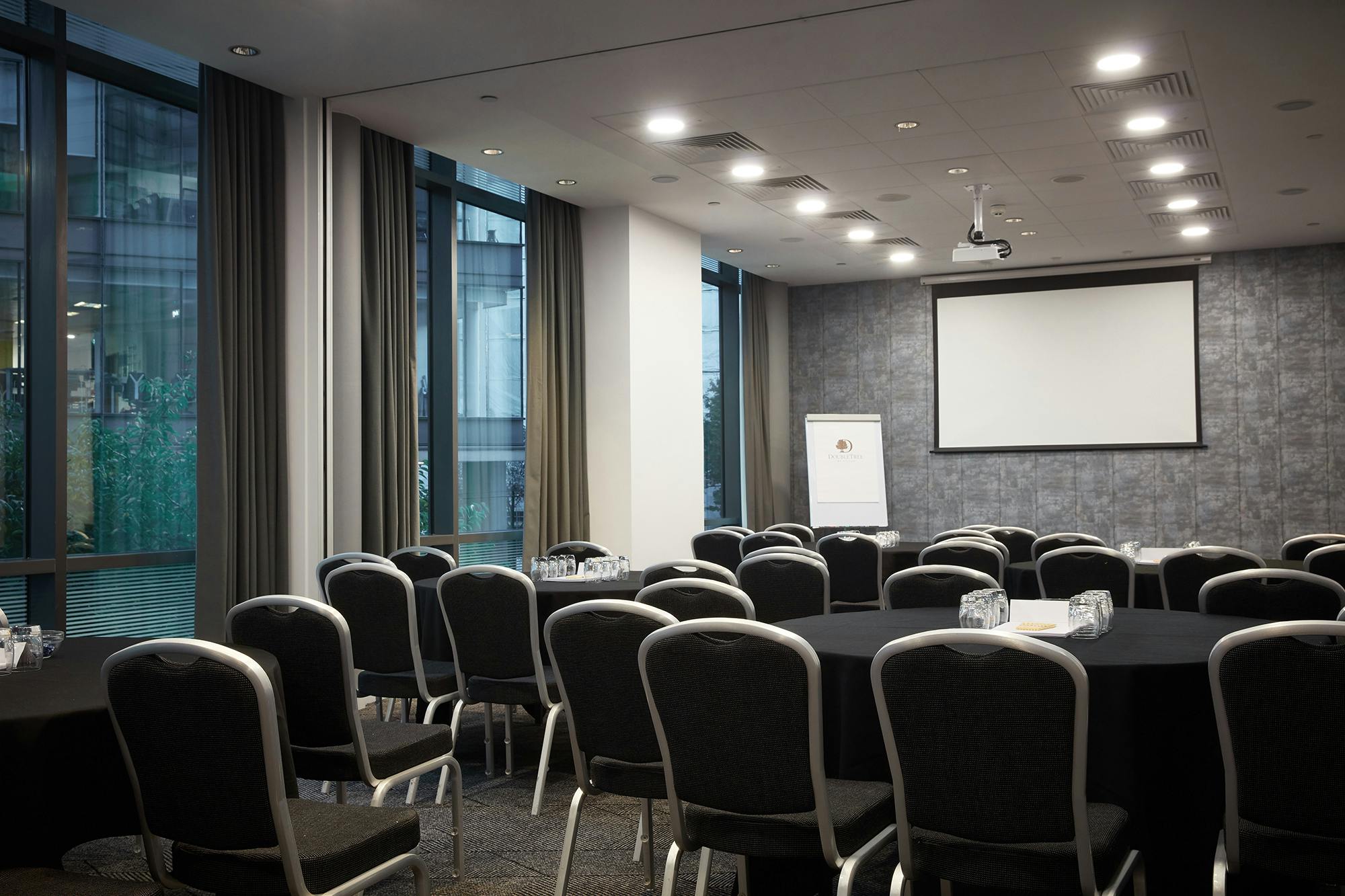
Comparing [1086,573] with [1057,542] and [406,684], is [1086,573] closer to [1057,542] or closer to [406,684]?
[1057,542]

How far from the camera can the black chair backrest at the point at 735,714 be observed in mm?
2320

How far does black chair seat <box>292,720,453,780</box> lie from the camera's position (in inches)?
121

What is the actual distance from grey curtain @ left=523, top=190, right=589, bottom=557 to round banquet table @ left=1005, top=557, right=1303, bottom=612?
3.75 m

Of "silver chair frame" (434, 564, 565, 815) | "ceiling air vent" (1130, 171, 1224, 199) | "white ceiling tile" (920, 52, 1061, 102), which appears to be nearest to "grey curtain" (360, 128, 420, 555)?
"silver chair frame" (434, 564, 565, 815)

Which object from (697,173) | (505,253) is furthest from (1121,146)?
(505,253)

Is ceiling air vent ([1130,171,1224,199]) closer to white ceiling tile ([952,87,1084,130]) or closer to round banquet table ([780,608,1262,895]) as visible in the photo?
white ceiling tile ([952,87,1084,130])

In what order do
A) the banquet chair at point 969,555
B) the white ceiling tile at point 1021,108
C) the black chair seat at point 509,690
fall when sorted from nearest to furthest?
the black chair seat at point 509,690 < the banquet chair at point 969,555 < the white ceiling tile at point 1021,108

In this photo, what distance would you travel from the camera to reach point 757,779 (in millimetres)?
2381

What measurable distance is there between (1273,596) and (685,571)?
2165mm

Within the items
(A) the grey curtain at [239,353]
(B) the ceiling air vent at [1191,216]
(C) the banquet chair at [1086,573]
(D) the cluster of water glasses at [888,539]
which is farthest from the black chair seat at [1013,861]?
(B) the ceiling air vent at [1191,216]

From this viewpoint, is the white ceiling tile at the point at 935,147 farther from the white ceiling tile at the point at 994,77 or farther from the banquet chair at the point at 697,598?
the banquet chair at the point at 697,598

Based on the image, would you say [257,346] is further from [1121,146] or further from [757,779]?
[1121,146]

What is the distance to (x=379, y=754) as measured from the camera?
3094mm

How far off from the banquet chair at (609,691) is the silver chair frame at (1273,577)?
213 centimetres
